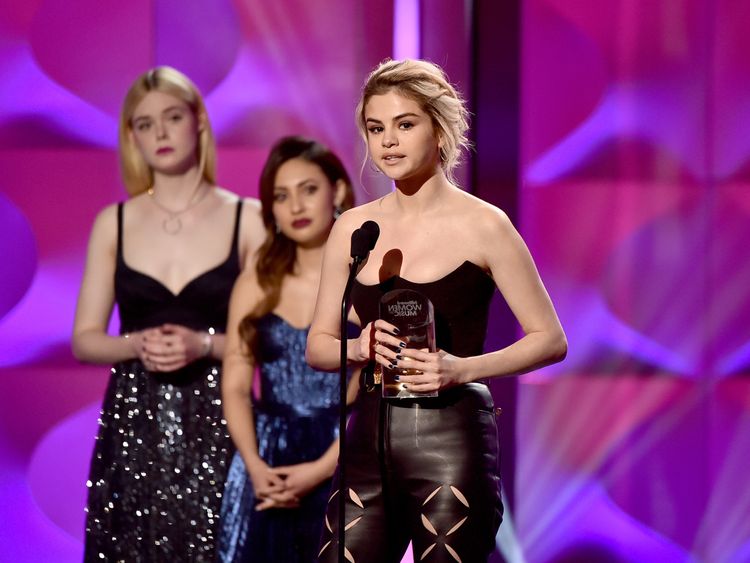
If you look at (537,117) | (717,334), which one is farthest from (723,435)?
(537,117)

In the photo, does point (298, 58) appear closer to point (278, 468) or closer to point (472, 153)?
point (472, 153)

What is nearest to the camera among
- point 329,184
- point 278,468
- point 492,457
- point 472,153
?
point 492,457

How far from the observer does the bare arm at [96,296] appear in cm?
365

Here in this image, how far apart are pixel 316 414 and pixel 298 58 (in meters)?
1.63

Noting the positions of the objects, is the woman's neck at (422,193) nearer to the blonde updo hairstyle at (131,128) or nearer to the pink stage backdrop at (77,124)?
the blonde updo hairstyle at (131,128)

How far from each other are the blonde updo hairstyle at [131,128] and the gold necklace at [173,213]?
0.05 meters

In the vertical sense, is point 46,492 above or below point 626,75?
below

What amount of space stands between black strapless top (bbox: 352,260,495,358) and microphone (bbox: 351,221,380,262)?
0.15 meters

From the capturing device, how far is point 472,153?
4262 millimetres

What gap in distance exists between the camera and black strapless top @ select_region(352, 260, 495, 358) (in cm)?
241

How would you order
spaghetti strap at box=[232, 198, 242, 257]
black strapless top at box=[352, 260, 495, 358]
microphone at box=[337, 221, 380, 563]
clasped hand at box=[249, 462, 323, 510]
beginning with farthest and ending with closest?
1. spaghetti strap at box=[232, 198, 242, 257]
2. clasped hand at box=[249, 462, 323, 510]
3. black strapless top at box=[352, 260, 495, 358]
4. microphone at box=[337, 221, 380, 563]

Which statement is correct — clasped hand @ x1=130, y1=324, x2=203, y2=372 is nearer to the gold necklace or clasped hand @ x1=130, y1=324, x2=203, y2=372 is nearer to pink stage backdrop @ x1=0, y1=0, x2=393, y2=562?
the gold necklace

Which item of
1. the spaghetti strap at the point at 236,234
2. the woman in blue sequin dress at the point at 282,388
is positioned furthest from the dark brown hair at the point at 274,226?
the spaghetti strap at the point at 236,234

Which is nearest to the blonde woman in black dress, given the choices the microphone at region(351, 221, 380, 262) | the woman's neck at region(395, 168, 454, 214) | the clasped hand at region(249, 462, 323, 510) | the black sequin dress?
the woman's neck at region(395, 168, 454, 214)
